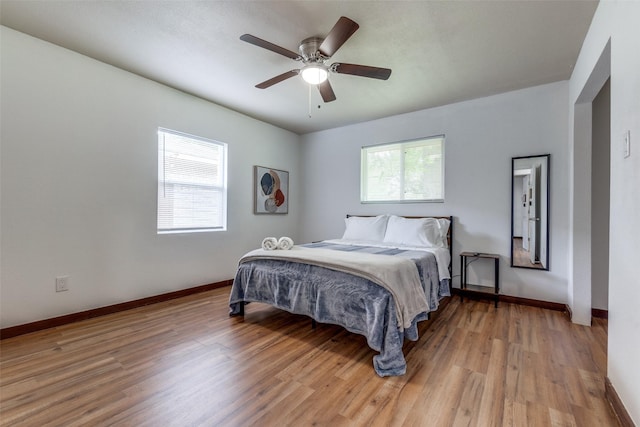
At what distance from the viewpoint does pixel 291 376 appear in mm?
1799

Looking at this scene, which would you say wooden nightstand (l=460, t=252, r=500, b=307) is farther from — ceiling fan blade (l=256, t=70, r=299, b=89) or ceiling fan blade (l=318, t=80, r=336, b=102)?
ceiling fan blade (l=256, t=70, r=299, b=89)

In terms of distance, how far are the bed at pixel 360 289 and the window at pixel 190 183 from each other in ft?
4.12

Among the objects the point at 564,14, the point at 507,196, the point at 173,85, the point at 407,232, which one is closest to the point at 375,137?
the point at 407,232

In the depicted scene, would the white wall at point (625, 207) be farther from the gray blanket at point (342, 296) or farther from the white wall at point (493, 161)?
the white wall at point (493, 161)

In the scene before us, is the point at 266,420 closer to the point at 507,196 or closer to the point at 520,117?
the point at 507,196

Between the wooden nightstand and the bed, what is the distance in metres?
0.35

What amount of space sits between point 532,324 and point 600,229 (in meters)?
1.22

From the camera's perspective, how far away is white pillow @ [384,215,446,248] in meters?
3.39

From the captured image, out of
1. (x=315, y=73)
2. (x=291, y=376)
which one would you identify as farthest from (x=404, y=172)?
(x=291, y=376)

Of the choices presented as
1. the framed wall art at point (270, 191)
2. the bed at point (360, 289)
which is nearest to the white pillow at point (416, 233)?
the bed at point (360, 289)

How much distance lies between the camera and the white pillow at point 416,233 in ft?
11.1

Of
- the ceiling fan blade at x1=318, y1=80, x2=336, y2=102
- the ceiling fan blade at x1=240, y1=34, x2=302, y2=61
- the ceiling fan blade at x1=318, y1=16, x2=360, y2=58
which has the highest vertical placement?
the ceiling fan blade at x1=318, y1=16, x2=360, y2=58

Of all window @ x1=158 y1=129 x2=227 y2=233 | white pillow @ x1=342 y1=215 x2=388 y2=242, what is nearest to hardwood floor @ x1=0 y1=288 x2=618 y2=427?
window @ x1=158 y1=129 x2=227 y2=233

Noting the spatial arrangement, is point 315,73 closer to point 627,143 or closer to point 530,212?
point 627,143
